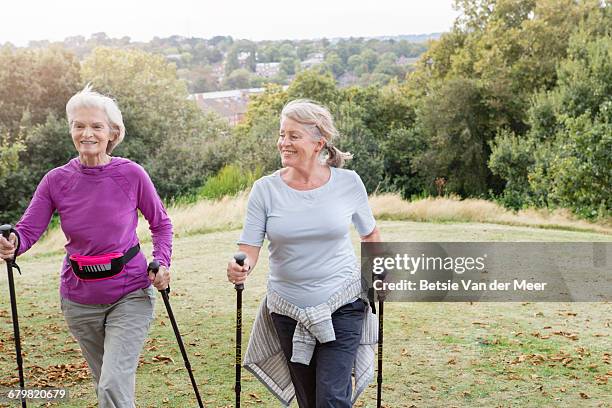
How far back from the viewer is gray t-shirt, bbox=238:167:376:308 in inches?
134

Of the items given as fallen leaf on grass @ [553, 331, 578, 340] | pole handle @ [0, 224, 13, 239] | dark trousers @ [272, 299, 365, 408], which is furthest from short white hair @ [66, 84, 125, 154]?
fallen leaf on grass @ [553, 331, 578, 340]

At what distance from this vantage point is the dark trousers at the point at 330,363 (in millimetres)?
3367

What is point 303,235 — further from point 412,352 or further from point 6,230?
point 412,352

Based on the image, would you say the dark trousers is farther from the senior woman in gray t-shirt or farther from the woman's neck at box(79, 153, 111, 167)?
the woman's neck at box(79, 153, 111, 167)

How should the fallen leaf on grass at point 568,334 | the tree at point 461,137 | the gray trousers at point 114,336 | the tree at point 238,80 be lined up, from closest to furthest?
the gray trousers at point 114,336 → the fallen leaf on grass at point 568,334 → the tree at point 461,137 → the tree at point 238,80

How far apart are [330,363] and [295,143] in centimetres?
91

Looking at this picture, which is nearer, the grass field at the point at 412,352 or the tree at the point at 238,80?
the grass field at the point at 412,352

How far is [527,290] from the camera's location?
9.02 m

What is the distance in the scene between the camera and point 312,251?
11.1ft

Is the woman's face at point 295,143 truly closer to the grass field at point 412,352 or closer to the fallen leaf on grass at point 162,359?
the grass field at point 412,352

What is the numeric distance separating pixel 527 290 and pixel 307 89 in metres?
25.9

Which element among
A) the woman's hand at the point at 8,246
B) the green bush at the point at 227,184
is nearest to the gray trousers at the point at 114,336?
the woman's hand at the point at 8,246

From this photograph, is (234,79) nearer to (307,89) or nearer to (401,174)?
(307,89)

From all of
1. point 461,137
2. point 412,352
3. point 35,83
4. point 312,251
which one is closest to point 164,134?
point 35,83
